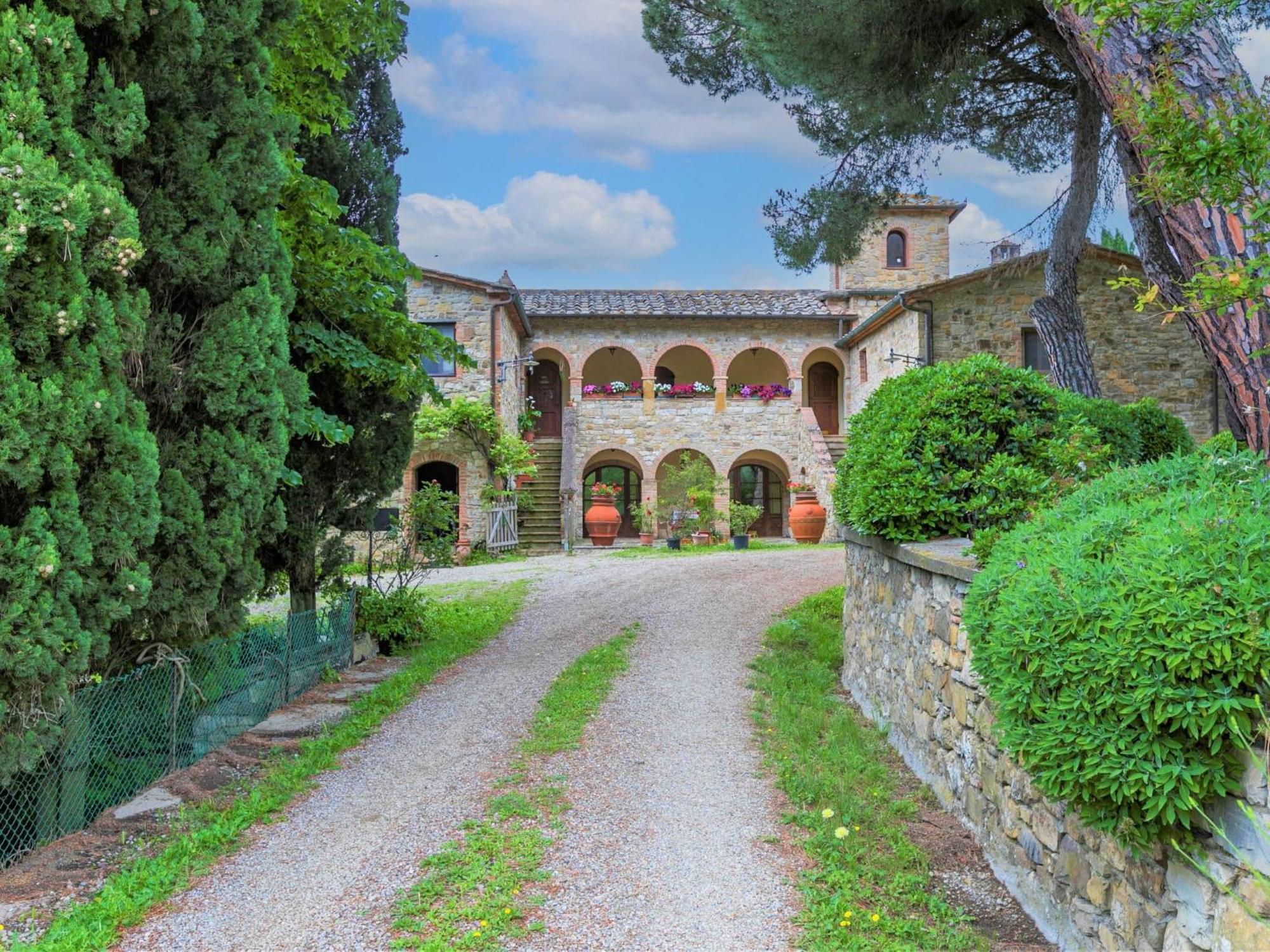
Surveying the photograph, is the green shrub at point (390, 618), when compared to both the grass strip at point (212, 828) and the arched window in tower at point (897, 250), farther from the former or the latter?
the arched window in tower at point (897, 250)

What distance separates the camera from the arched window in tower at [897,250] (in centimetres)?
2155

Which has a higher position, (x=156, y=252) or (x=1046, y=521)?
(x=156, y=252)

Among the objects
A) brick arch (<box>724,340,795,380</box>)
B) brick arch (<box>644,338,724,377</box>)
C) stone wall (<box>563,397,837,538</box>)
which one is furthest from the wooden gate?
brick arch (<box>724,340,795,380</box>)

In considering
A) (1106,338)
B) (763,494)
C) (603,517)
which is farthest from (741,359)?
(1106,338)

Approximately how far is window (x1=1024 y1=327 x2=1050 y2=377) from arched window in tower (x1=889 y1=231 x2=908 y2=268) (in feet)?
21.1

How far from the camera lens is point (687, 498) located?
18.6 meters

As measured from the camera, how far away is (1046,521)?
133 inches

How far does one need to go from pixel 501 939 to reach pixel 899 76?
7797 millimetres

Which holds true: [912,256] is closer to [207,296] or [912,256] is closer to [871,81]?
[871,81]

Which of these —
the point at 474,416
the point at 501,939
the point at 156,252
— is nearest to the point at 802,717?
the point at 501,939

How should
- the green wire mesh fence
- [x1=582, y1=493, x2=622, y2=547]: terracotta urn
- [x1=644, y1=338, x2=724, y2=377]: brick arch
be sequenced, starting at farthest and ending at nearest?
[x1=644, y1=338, x2=724, y2=377]: brick arch → [x1=582, y1=493, x2=622, y2=547]: terracotta urn → the green wire mesh fence

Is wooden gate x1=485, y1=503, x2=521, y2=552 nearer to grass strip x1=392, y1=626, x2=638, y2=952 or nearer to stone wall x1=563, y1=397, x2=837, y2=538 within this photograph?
stone wall x1=563, y1=397, x2=837, y2=538

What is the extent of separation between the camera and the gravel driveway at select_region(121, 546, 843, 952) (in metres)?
2.97

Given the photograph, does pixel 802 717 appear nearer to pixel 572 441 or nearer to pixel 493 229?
pixel 572 441
